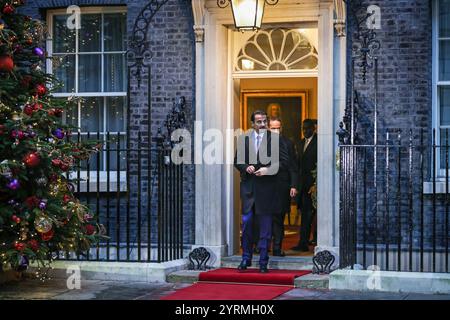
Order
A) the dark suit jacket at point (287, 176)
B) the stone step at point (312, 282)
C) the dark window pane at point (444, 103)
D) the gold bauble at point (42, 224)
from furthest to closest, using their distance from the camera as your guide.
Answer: the dark suit jacket at point (287, 176)
the dark window pane at point (444, 103)
the stone step at point (312, 282)
the gold bauble at point (42, 224)

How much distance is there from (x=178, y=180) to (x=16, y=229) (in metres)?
2.67

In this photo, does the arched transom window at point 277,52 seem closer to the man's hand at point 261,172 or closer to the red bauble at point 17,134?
the man's hand at point 261,172

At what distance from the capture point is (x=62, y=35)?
13.4 m

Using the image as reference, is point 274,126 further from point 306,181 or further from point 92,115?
point 92,115

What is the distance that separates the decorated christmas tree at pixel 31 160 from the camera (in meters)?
10.3

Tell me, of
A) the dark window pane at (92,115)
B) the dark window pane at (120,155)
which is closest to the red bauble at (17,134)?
the dark window pane at (120,155)

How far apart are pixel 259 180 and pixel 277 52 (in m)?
1.94

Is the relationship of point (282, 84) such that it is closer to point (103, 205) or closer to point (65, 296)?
point (103, 205)

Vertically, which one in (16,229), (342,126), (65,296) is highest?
(342,126)

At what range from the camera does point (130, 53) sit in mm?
12945

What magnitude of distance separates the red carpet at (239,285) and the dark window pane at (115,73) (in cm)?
293

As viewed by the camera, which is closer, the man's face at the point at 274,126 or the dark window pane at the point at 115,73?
the man's face at the point at 274,126

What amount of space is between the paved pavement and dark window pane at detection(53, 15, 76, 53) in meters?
3.36

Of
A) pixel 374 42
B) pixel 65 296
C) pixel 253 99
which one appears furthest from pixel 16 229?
pixel 253 99
